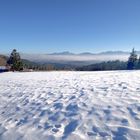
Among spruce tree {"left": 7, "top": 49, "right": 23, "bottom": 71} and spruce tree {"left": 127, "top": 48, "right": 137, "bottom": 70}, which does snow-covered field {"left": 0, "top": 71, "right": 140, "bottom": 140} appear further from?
spruce tree {"left": 127, "top": 48, "right": 137, "bottom": 70}

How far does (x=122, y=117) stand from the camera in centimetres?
634

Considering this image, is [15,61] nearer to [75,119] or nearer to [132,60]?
[132,60]

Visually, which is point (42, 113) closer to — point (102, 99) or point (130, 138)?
point (102, 99)

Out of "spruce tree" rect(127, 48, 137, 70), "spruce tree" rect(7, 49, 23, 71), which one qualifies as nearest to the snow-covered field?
"spruce tree" rect(7, 49, 23, 71)

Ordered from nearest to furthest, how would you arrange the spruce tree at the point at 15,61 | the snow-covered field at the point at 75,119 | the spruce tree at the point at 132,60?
1. the snow-covered field at the point at 75,119
2. the spruce tree at the point at 15,61
3. the spruce tree at the point at 132,60

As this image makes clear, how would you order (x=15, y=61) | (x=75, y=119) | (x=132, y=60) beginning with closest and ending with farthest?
1. (x=75, y=119)
2. (x=15, y=61)
3. (x=132, y=60)

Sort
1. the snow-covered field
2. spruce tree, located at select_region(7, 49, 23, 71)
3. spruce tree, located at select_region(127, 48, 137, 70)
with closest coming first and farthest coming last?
the snow-covered field
spruce tree, located at select_region(7, 49, 23, 71)
spruce tree, located at select_region(127, 48, 137, 70)

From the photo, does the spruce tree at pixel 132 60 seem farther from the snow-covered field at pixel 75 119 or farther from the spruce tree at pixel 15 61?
the snow-covered field at pixel 75 119

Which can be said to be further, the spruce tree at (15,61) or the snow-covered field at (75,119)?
the spruce tree at (15,61)

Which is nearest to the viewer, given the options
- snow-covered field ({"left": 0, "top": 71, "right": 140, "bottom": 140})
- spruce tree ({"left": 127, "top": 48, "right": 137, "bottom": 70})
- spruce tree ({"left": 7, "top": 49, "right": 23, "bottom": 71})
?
snow-covered field ({"left": 0, "top": 71, "right": 140, "bottom": 140})

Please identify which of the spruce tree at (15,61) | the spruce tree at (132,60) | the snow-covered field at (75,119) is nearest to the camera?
the snow-covered field at (75,119)

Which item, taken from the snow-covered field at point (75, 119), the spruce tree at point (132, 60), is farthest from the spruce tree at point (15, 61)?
the snow-covered field at point (75, 119)

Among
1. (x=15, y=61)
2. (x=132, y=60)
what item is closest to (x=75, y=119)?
(x=15, y=61)

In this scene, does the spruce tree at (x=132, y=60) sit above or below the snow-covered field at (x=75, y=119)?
above
